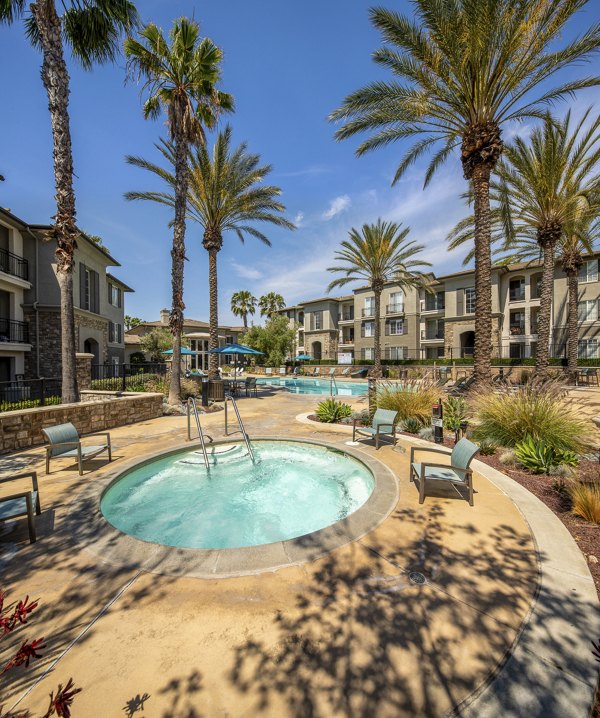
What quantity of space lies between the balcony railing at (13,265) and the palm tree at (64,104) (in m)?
9.71

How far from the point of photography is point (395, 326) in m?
39.7

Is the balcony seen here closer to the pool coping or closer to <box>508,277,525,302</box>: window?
<box>508,277,525,302</box>: window

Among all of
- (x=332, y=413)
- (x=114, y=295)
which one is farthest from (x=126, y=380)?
(x=114, y=295)

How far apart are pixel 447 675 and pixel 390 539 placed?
161cm

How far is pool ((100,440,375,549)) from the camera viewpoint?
4711 millimetres

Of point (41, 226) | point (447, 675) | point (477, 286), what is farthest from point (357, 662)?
point (41, 226)

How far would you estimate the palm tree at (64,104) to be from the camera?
9367mm

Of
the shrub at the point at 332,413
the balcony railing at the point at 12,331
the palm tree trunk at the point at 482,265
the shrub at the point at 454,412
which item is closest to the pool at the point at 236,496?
the shrub at the point at 332,413

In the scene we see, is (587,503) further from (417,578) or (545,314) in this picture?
(545,314)

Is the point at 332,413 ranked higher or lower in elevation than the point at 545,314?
lower

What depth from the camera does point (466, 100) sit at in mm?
10852

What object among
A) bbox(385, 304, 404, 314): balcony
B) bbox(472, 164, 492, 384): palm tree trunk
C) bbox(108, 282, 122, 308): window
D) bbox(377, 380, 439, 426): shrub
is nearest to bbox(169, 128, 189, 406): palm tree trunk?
bbox(377, 380, 439, 426): shrub

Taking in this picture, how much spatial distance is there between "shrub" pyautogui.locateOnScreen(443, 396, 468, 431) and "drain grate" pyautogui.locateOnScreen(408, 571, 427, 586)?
5.82m

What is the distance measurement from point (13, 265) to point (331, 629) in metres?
22.4
